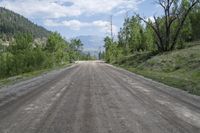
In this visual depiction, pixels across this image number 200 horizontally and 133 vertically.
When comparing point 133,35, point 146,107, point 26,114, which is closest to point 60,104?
point 26,114

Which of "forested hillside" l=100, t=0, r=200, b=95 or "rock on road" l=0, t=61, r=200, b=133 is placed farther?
"forested hillside" l=100, t=0, r=200, b=95

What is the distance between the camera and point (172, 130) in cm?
716

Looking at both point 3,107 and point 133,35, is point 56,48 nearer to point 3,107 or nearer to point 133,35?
point 133,35

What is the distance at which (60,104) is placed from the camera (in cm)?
1100

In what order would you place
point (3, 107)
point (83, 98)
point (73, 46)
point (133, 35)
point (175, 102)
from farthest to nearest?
point (73, 46)
point (133, 35)
point (83, 98)
point (175, 102)
point (3, 107)

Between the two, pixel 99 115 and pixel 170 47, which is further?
pixel 170 47

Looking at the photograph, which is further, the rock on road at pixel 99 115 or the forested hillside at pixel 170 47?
the forested hillside at pixel 170 47

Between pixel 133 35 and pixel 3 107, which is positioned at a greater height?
pixel 133 35

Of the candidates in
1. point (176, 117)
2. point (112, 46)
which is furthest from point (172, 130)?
point (112, 46)

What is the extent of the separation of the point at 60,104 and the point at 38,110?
1.29m

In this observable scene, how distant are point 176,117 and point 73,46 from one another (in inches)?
5782

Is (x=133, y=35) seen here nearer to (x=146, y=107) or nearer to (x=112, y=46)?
(x=112, y=46)

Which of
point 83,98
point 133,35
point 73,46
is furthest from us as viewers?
point 73,46

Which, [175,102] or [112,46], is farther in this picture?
[112,46]
